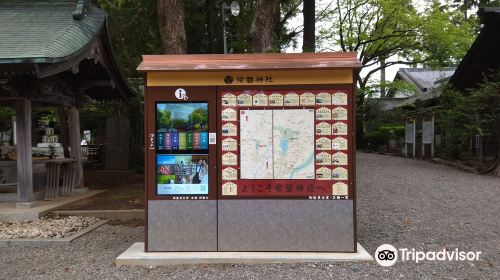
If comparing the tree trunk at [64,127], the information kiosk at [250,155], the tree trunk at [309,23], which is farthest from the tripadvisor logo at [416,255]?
the tree trunk at [309,23]

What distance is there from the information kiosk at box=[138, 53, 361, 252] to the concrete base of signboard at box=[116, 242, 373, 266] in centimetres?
10

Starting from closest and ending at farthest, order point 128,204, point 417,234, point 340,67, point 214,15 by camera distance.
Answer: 1. point 340,67
2. point 417,234
3. point 128,204
4. point 214,15

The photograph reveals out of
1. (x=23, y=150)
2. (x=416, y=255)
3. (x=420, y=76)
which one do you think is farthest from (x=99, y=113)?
(x=420, y=76)

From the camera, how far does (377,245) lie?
6.14 meters

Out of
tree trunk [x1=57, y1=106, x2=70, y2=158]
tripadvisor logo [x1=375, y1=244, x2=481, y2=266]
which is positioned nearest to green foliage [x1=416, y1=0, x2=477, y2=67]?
tree trunk [x1=57, y1=106, x2=70, y2=158]

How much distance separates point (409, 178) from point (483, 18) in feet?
21.7

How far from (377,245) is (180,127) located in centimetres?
297

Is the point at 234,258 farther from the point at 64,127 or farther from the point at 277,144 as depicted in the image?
the point at 64,127

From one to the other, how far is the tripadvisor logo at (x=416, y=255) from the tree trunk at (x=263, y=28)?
6053mm

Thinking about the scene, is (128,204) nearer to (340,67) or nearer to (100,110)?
(340,67)

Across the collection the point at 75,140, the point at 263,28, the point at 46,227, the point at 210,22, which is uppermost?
the point at 210,22

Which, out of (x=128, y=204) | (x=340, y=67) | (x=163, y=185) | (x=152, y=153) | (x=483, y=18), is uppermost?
(x=483, y=18)

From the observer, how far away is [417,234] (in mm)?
6746

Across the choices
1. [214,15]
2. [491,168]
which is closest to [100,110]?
[214,15]
